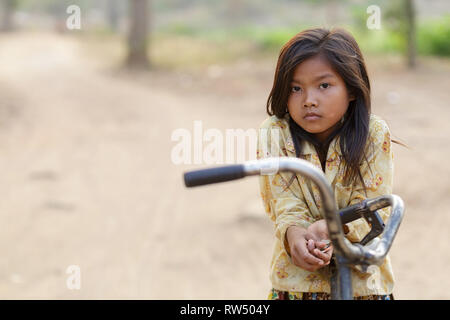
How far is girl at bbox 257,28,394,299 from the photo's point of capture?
1.85m

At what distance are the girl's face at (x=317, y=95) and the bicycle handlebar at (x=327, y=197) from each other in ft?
1.00

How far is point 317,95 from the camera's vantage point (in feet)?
6.00

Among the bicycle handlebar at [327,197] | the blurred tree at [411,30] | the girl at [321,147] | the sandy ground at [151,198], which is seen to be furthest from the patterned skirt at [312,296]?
the blurred tree at [411,30]

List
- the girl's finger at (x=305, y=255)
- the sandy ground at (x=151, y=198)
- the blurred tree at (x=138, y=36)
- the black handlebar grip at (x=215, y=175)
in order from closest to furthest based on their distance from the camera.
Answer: the black handlebar grip at (x=215, y=175) → the girl's finger at (x=305, y=255) → the sandy ground at (x=151, y=198) → the blurred tree at (x=138, y=36)

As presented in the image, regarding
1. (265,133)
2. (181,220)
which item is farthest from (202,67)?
(265,133)

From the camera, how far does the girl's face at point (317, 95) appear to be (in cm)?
183

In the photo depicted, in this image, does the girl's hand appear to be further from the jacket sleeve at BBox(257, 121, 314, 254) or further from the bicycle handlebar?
the bicycle handlebar

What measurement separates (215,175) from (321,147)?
2.35 ft

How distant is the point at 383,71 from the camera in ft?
40.5

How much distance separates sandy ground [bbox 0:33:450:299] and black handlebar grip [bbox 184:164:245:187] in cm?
306

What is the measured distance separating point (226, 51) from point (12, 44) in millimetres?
9282

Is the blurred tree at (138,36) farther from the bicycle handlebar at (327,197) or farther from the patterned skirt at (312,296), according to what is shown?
the bicycle handlebar at (327,197)

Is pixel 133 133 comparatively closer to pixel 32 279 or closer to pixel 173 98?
pixel 173 98

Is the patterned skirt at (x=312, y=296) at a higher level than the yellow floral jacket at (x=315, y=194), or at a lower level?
A: lower
